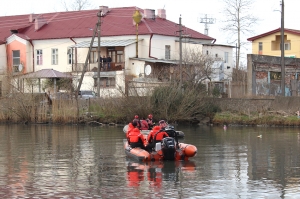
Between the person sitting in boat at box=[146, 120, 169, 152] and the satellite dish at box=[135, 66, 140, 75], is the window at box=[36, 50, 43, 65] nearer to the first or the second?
the satellite dish at box=[135, 66, 140, 75]

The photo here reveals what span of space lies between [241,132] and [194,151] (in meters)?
16.0

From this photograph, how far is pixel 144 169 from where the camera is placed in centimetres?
2520

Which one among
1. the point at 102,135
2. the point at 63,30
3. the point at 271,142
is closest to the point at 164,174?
the point at 271,142

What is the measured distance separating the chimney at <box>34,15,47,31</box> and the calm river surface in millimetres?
35618

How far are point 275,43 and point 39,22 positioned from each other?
95.3ft

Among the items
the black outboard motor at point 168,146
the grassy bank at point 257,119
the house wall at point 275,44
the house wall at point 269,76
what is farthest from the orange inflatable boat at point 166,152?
the house wall at point 275,44

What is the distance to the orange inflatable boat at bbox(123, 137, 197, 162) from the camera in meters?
26.5

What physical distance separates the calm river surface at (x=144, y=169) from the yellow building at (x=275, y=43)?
39.5 meters

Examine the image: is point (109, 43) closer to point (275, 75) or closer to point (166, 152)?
point (275, 75)

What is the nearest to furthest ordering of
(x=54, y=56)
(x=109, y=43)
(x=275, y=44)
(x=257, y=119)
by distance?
(x=257, y=119) < (x=109, y=43) < (x=54, y=56) < (x=275, y=44)

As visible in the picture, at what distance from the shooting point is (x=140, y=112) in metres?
49.1

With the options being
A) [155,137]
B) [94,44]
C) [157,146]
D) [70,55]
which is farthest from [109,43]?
[157,146]

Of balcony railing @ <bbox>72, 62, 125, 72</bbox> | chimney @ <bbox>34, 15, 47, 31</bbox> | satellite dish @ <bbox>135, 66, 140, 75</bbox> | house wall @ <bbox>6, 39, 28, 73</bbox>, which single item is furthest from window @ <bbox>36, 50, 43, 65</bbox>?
satellite dish @ <bbox>135, 66, 140, 75</bbox>

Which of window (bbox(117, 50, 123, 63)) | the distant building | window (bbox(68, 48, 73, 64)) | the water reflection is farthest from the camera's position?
window (bbox(68, 48, 73, 64))
